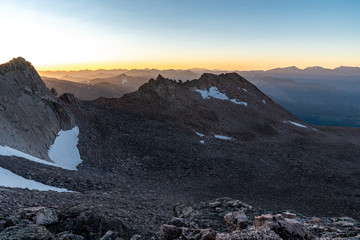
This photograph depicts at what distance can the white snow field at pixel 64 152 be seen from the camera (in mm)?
21812

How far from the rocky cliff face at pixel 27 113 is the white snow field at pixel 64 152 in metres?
0.75

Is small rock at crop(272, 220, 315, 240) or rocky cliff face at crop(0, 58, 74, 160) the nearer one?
small rock at crop(272, 220, 315, 240)

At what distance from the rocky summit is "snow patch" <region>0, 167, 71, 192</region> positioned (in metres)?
0.11

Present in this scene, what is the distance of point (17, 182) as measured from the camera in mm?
15352

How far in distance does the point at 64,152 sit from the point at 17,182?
38.2 ft

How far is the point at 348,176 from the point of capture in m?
32.3

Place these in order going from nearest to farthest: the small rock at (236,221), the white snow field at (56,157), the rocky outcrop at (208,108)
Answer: the small rock at (236,221) < the white snow field at (56,157) < the rocky outcrop at (208,108)

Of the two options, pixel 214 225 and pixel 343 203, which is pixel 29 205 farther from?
pixel 343 203

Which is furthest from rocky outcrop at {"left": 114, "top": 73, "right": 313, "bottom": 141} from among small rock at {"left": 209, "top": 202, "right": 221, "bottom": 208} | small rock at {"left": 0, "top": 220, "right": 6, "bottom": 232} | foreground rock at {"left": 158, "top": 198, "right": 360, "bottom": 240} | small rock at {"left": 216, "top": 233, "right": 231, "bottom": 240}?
small rock at {"left": 216, "top": 233, "right": 231, "bottom": 240}

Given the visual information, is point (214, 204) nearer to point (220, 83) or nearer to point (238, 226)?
point (238, 226)

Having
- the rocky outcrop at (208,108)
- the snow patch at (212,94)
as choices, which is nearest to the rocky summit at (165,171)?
the rocky outcrop at (208,108)

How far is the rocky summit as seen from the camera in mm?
9719

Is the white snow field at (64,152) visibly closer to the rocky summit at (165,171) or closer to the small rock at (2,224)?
the rocky summit at (165,171)

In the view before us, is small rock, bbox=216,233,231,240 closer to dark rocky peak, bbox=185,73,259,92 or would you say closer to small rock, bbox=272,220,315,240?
small rock, bbox=272,220,315,240
